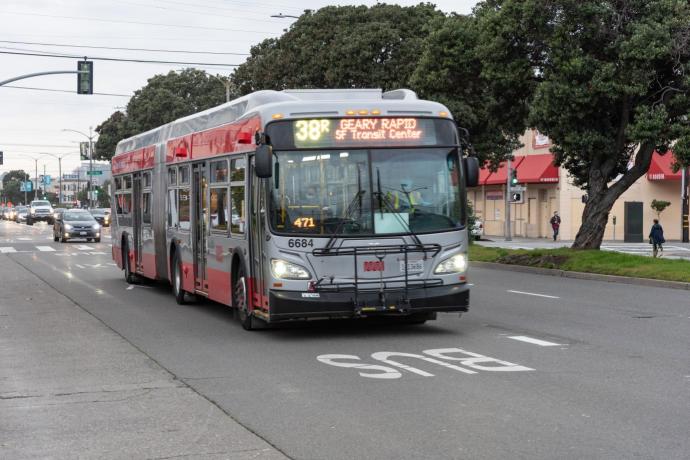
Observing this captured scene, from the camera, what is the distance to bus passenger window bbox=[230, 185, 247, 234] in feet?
46.7

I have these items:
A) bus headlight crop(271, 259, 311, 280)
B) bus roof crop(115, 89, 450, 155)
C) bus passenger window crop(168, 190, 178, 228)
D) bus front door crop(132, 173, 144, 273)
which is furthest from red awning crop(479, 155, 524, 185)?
bus headlight crop(271, 259, 311, 280)

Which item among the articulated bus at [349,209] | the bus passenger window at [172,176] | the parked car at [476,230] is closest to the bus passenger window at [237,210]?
the articulated bus at [349,209]

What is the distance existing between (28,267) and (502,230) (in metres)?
39.7

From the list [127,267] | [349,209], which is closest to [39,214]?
[127,267]

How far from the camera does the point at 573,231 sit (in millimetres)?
59719

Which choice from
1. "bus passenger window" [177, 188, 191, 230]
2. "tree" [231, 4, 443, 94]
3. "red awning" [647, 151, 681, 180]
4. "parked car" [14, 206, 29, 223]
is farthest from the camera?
"parked car" [14, 206, 29, 223]

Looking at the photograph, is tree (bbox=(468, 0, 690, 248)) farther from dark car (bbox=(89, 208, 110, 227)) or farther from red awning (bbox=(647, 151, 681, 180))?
dark car (bbox=(89, 208, 110, 227))

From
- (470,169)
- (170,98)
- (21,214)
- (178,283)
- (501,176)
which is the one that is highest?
(170,98)

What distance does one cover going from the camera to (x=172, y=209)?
1889cm

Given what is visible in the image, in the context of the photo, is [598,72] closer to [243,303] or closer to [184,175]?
[184,175]

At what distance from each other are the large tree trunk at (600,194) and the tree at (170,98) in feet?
175

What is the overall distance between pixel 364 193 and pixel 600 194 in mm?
17926

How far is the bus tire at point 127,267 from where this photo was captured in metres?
23.6

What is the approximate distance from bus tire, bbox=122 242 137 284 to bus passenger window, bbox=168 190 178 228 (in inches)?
188
